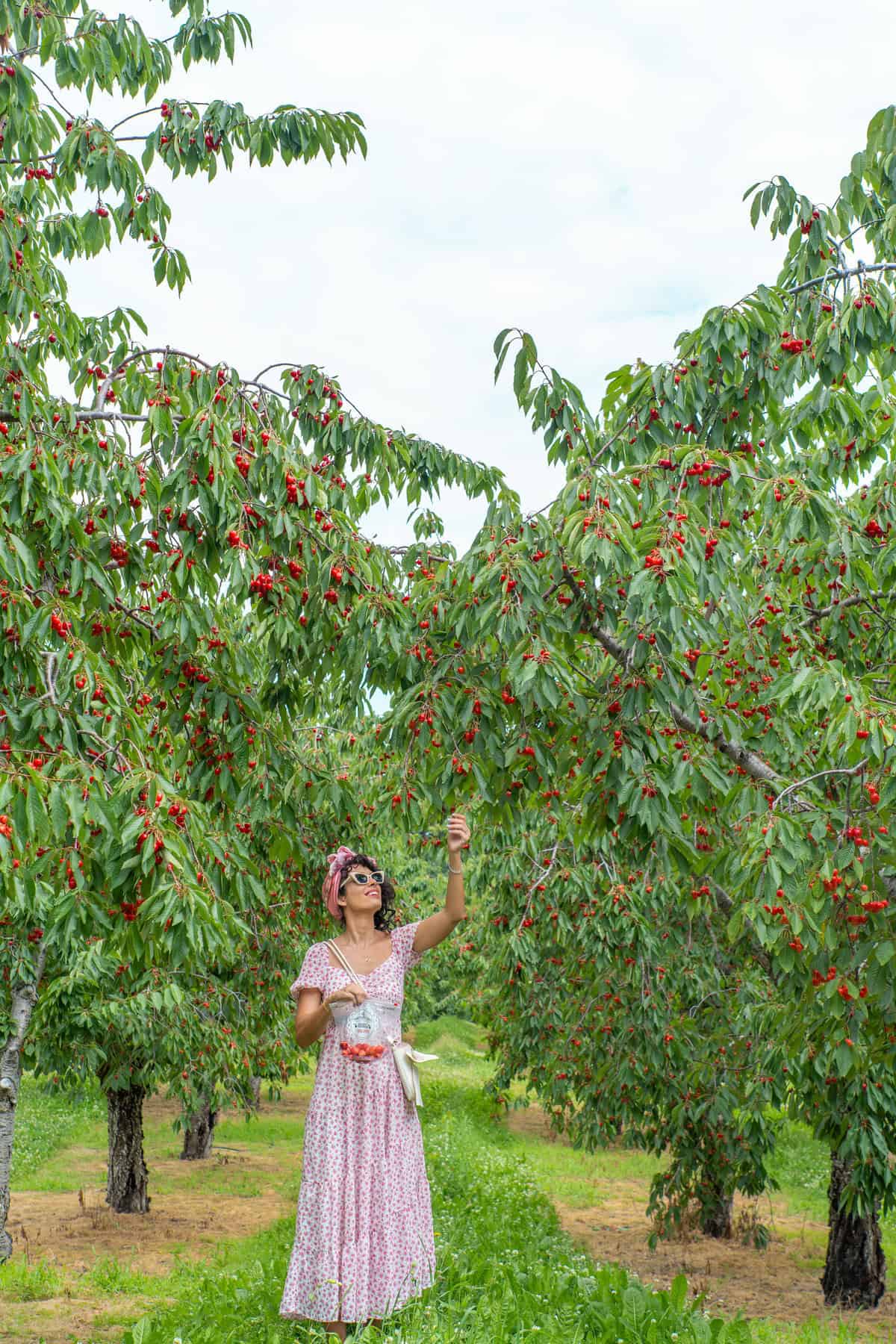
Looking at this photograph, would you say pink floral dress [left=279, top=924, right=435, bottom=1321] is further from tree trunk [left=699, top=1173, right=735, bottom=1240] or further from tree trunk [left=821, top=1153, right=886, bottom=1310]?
tree trunk [left=699, top=1173, right=735, bottom=1240]

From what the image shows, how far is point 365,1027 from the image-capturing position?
4.04 meters

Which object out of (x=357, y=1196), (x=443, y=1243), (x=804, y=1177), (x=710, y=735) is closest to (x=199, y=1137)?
(x=804, y=1177)

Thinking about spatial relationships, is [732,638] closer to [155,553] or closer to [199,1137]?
[155,553]

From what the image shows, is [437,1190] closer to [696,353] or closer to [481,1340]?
[481,1340]

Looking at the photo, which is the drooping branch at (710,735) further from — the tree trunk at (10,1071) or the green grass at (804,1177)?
the green grass at (804,1177)

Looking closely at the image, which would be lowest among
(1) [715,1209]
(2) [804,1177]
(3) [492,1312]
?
(2) [804,1177]

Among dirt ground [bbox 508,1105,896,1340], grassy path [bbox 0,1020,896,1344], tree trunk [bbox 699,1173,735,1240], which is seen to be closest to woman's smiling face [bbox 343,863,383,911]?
grassy path [bbox 0,1020,896,1344]

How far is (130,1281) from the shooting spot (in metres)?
8.80

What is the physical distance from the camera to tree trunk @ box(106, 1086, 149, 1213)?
12.6 metres

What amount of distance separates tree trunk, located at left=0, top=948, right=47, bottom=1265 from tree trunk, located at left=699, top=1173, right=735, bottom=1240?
6.05 metres

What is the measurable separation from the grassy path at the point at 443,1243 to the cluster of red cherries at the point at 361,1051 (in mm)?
921

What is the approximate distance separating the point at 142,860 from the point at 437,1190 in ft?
35.4

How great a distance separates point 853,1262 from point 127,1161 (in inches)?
309

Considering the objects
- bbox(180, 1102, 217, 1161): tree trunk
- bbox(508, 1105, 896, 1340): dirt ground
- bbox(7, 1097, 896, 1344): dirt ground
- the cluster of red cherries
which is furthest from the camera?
bbox(180, 1102, 217, 1161): tree trunk
